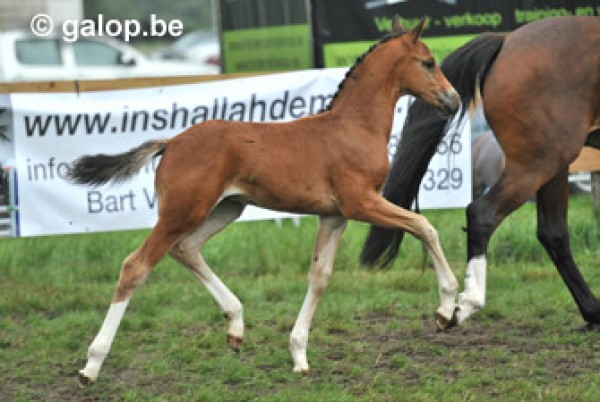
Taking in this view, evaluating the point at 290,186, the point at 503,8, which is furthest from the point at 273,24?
the point at 290,186

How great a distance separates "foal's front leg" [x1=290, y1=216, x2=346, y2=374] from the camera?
19.7 feet

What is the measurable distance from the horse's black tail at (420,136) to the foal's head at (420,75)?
83 centimetres

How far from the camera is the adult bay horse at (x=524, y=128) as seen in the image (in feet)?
21.2

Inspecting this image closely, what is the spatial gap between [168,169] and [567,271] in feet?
8.67

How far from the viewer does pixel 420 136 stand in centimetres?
705

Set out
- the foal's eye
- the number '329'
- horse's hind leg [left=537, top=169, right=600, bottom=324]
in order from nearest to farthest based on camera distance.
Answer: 1. the foal's eye
2. horse's hind leg [left=537, top=169, right=600, bottom=324]
3. the number '329'

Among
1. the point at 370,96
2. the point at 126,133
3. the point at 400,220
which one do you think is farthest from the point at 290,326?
the point at 126,133

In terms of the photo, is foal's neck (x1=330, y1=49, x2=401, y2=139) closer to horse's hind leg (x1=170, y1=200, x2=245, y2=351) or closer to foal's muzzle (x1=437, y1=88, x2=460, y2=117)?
foal's muzzle (x1=437, y1=88, x2=460, y2=117)

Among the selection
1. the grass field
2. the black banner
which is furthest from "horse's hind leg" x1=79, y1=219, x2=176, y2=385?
the black banner

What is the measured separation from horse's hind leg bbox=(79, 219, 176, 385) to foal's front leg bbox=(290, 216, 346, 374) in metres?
0.80

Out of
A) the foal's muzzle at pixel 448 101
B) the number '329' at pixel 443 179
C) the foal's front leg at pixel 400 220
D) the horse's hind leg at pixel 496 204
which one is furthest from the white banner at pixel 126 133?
the foal's front leg at pixel 400 220

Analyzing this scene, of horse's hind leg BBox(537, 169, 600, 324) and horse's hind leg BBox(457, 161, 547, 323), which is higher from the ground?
horse's hind leg BBox(457, 161, 547, 323)

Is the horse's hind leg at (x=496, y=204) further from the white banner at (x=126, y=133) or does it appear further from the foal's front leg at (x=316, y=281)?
the white banner at (x=126, y=133)

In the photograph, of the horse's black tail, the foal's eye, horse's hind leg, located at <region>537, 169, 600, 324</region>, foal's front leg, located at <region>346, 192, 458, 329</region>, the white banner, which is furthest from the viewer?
the white banner
